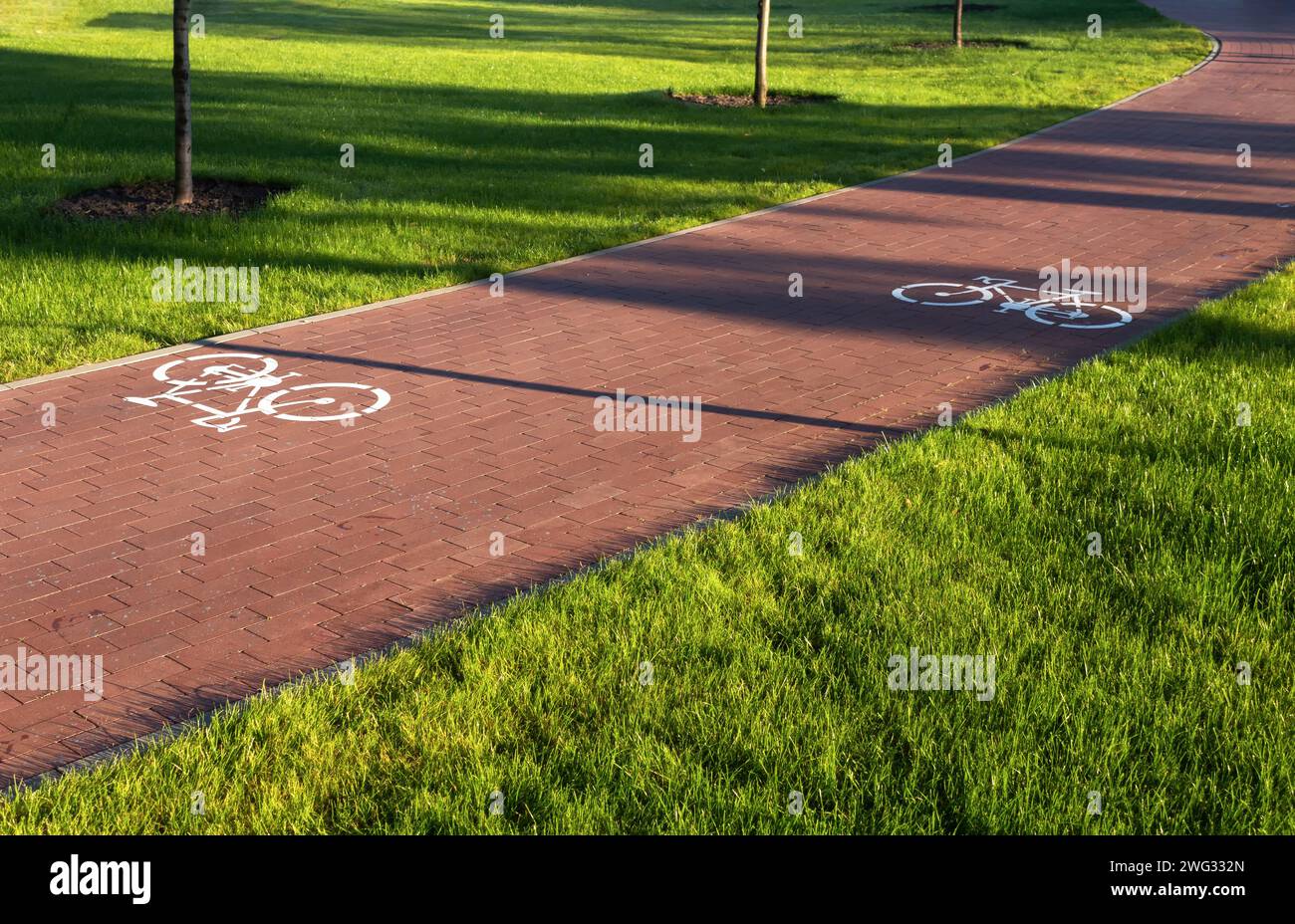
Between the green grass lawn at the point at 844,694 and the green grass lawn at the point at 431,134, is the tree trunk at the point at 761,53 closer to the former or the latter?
the green grass lawn at the point at 431,134

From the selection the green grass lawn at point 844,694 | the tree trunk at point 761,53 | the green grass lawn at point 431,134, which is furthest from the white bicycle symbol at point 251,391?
the tree trunk at point 761,53

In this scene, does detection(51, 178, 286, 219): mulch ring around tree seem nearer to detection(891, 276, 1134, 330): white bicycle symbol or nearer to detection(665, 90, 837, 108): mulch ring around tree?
detection(891, 276, 1134, 330): white bicycle symbol

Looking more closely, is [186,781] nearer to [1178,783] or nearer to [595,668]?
[595,668]

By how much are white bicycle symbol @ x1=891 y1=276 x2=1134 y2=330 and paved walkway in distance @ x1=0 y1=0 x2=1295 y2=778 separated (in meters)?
0.18

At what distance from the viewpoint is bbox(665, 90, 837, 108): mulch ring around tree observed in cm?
2268

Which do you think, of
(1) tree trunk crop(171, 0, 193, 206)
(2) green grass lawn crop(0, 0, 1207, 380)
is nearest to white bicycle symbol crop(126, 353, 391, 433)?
(2) green grass lawn crop(0, 0, 1207, 380)

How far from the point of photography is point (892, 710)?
517cm

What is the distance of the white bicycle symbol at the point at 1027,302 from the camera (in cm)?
1097

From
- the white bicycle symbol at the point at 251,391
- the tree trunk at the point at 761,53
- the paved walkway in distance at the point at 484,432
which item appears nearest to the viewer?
the paved walkway in distance at the point at 484,432

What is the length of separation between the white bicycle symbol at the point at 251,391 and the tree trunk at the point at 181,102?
4.45 m

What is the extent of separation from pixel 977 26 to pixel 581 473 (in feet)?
111

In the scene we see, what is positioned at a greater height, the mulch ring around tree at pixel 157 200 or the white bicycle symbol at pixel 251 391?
the mulch ring around tree at pixel 157 200

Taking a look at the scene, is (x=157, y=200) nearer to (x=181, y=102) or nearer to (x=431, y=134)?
(x=181, y=102)

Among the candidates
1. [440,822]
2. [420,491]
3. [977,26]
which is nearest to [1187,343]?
[420,491]
